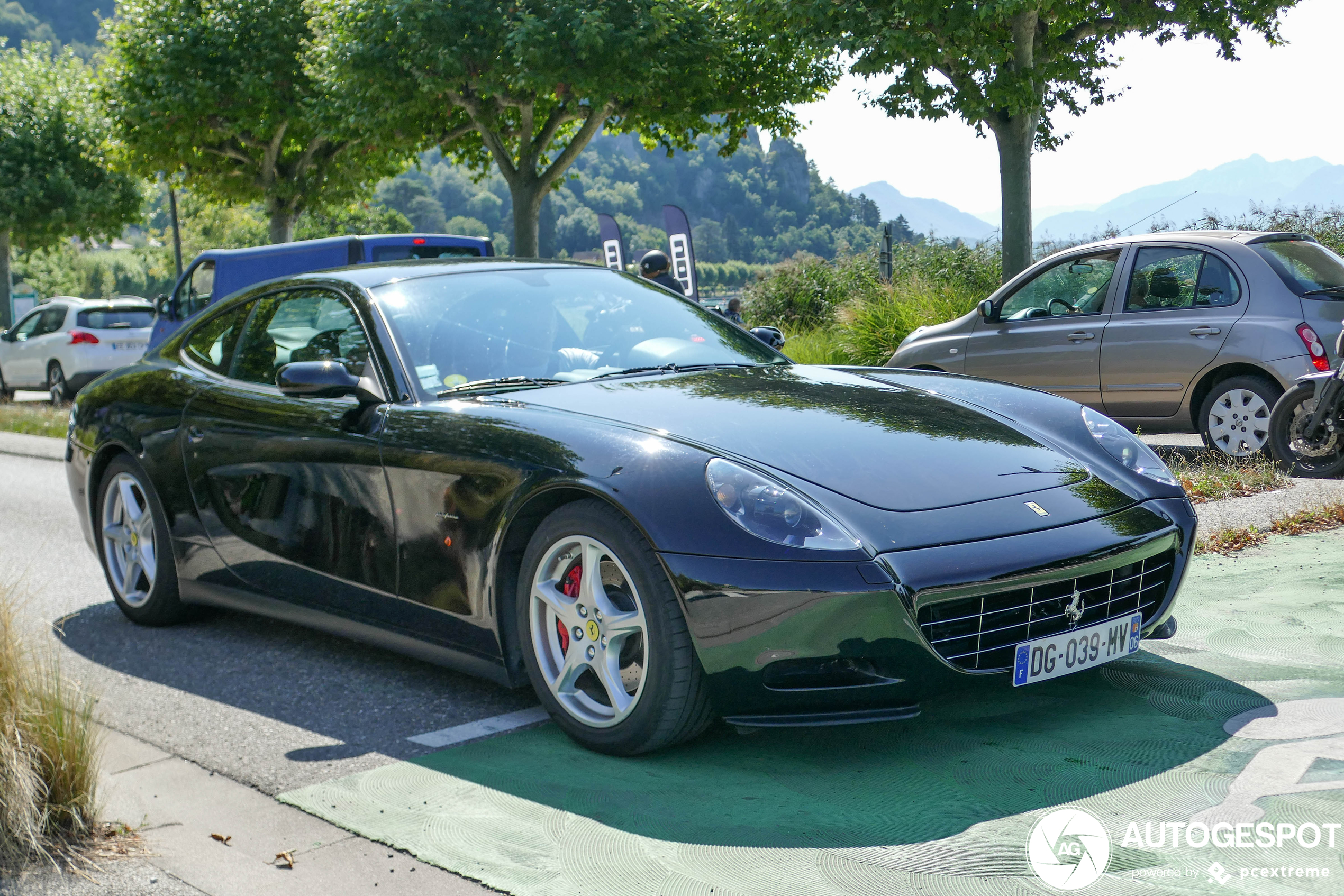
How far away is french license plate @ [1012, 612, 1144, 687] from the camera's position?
330 centimetres

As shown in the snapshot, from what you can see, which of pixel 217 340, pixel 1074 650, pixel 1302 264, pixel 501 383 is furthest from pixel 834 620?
pixel 1302 264

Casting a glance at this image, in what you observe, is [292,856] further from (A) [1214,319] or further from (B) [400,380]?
(A) [1214,319]

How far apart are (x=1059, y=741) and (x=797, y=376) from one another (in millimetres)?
1587

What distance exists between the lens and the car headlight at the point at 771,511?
10.5 ft

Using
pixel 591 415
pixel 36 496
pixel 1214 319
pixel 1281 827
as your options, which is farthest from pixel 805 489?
pixel 36 496

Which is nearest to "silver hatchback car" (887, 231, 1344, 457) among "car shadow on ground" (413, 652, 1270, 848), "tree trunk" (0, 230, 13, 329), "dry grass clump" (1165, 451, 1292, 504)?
"dry grass clump" (1165, 451, 1292, 504)

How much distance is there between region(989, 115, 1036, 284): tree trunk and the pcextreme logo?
13163 millimetres

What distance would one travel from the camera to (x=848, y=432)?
375 centimetres

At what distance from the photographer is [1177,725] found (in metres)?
3.49

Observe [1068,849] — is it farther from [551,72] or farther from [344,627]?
[551,72]

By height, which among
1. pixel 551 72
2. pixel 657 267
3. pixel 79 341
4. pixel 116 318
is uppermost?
pixel 551 72

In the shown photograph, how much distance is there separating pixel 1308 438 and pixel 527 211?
14.8m

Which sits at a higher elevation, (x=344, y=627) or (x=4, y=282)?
(x=4, y=282)

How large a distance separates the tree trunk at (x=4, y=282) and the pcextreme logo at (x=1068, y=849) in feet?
115
